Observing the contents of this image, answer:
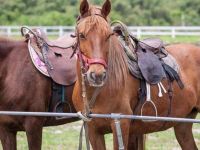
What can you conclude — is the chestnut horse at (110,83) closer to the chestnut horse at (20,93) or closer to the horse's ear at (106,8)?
the horse's ear at (106,8)

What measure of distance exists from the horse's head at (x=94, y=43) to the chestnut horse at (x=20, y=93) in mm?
1407

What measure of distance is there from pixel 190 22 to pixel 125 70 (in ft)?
113

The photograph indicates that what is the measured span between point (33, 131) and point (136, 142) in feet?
3.91

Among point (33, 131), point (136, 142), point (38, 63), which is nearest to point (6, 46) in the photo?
point (38, 63)

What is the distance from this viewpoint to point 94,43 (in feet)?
15.1

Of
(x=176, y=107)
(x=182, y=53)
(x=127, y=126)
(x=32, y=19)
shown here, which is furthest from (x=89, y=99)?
(x=32, y=19)

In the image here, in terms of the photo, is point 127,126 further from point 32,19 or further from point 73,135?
point 32,19

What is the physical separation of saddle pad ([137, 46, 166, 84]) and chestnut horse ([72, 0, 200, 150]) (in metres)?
0.11

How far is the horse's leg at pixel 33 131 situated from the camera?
19.2 ft

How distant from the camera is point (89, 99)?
4945 mm

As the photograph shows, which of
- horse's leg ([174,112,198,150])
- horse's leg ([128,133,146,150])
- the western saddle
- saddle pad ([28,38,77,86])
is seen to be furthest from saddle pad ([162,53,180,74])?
saddle pad ([28,38,77,86])

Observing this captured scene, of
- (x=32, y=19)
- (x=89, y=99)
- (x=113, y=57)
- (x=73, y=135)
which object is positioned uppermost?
(x=32, y=19)

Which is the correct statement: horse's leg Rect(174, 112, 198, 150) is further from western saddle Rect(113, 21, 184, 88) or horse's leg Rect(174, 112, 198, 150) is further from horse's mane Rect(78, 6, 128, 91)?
horse's mane Rect(78, 6, 128, 91)

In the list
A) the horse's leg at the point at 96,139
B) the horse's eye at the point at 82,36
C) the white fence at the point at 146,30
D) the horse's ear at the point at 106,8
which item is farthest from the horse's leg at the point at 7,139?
the white fence at the point at 146,30
